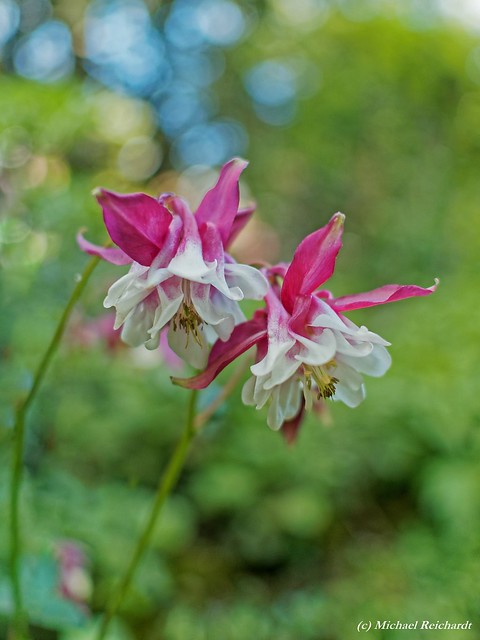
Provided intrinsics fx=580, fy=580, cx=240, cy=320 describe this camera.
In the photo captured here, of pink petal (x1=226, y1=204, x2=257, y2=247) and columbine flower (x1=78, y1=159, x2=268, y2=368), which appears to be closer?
columbine flower (x1=78, y1=159, x2=268, y2=368)

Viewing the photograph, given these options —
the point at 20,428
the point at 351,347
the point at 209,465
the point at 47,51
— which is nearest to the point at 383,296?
the point at 351,347

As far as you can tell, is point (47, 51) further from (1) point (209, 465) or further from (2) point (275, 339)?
(2) point (275, 339)

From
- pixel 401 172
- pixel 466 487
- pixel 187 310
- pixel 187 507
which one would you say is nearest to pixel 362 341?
pixel 187 310

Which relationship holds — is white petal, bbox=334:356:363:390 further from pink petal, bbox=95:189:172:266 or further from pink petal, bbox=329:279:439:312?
pink petal, bbox=95:189:172:266

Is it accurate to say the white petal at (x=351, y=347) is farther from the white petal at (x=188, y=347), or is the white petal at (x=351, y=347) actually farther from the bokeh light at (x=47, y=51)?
the bokeh light at (x=47, y=51)

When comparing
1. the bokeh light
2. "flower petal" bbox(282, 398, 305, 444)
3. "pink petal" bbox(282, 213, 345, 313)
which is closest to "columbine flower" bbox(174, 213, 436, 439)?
"pink petal" bbox(282, 213, 345, 313)

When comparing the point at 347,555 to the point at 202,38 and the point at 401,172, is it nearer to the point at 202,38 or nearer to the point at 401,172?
the point at 401,172

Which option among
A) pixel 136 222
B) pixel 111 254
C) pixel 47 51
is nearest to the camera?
pixel 136 222
